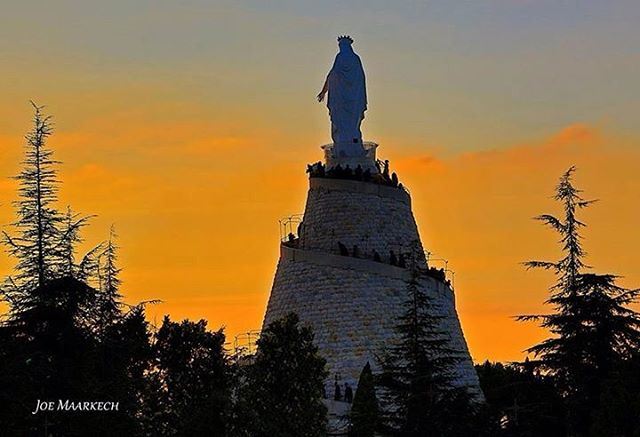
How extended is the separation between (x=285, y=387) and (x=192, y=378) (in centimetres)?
566

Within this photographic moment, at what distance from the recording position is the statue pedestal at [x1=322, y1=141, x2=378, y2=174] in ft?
195

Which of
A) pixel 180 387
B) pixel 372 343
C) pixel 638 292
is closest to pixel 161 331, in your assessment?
pixel 180 387

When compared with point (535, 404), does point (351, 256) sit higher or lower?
higher

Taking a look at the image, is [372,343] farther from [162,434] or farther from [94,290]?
[94,290]

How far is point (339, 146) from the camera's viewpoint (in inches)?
2334

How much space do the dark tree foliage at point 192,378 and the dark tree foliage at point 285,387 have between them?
1.40 m

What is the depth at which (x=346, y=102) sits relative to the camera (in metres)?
58.7

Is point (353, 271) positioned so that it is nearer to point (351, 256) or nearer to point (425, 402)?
point (351, 256)

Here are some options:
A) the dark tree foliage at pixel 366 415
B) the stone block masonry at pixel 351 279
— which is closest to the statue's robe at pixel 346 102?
the stone block masonry at pixel 351 279

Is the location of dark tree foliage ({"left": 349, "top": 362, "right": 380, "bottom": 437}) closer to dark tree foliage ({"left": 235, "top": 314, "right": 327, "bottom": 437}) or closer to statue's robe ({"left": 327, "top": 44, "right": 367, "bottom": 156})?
dark tree foliage ({"left": 235, "top": 314, "right": 327, "bottom": 437})

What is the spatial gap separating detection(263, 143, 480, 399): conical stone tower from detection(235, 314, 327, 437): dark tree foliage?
14798mm

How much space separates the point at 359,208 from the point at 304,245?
2.88m

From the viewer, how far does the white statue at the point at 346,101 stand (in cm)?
5872

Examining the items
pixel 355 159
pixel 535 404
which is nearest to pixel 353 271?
pixel 355 159
